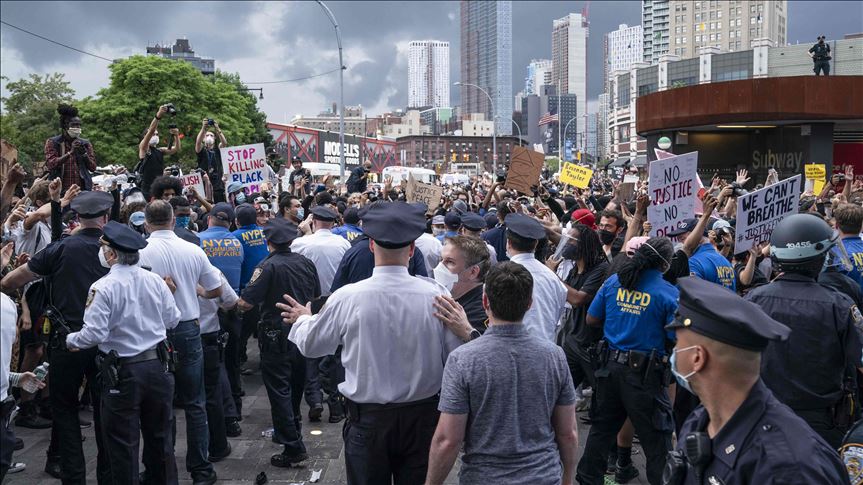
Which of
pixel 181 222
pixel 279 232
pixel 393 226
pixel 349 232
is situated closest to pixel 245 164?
pixel 349 232

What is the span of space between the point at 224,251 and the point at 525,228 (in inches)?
151

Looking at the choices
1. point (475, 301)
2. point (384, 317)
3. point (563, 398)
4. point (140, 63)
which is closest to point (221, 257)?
point (475, 301)

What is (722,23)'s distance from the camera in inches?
7013

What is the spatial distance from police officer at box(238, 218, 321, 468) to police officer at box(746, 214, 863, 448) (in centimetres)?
406

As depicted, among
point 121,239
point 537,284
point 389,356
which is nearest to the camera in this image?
point 389,356

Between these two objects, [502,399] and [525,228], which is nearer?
[502,399]

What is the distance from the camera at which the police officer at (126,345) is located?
16.3ft

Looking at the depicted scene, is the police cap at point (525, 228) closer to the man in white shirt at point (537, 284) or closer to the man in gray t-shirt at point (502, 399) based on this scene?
the man in white shirt at point (537, 284)

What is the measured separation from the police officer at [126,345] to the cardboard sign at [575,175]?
1250 cm

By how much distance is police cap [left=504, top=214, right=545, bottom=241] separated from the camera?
217 inches

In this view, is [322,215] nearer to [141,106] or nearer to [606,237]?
[606,237]

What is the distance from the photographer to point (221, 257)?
26.1 ft

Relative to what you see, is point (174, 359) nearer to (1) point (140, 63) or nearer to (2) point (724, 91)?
(2) point (724, 91)

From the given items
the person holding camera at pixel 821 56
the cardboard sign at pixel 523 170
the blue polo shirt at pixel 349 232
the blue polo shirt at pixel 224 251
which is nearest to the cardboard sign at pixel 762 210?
the blue polo shirt at pixel 349 232
